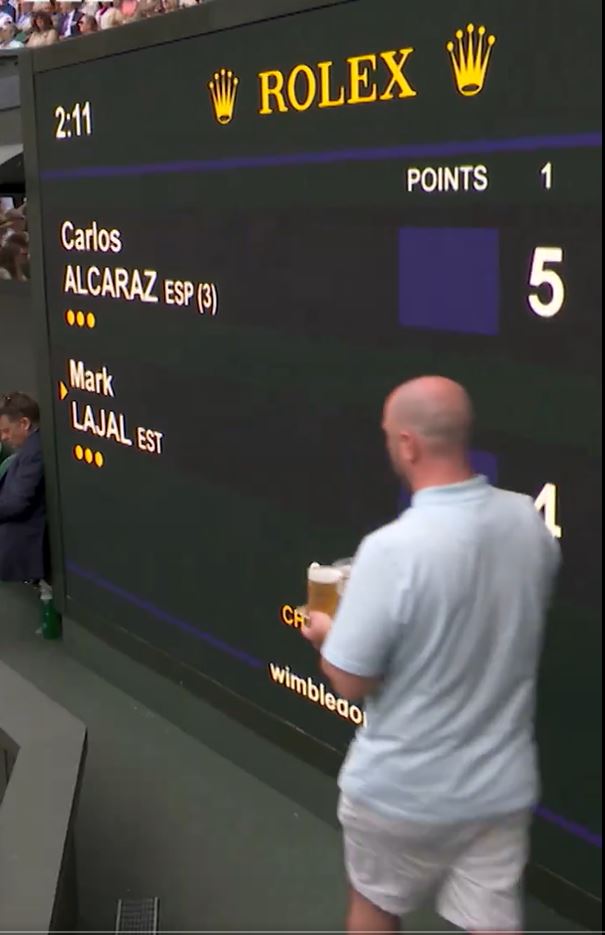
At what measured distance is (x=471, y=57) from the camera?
251 centimetres

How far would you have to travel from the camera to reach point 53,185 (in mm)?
4176

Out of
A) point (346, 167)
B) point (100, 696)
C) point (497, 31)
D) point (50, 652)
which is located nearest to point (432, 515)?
point (497, 31)

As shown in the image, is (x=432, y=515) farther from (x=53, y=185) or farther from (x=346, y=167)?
(x=53, y=185)

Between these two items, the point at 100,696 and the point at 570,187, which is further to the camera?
the point at 100,696

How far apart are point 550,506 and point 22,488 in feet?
8.35

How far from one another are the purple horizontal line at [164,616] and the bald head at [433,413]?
5.81 ft

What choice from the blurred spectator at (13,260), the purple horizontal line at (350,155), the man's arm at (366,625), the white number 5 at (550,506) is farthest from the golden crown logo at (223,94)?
the blurred spectator at (13,260)

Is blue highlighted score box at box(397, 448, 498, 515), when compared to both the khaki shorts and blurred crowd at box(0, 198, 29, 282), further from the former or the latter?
blurred crowd at box(0, 198, 29, 282)

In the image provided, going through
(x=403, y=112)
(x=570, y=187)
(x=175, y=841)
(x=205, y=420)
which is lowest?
(x=175, y=841)

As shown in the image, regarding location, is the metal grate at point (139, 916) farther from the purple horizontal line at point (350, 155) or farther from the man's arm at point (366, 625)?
the purple horizontal line at point (350, 155)

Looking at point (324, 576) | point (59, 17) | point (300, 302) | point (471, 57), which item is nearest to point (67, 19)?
point (59, 17)

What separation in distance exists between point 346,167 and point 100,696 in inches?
85.3

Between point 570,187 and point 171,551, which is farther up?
point 570,187

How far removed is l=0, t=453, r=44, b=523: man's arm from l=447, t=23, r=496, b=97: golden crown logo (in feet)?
8.29
